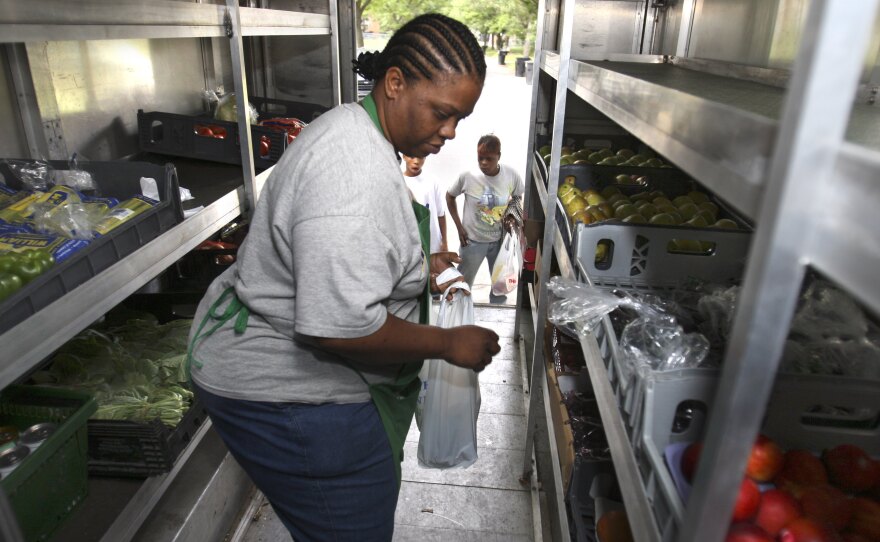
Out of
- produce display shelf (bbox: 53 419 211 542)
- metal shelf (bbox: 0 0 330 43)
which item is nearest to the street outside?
metal shelf (bbox: 0 0 330 43)

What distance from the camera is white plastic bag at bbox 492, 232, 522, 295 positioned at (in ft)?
15.0

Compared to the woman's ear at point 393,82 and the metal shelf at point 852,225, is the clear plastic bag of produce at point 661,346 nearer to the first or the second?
the metal shelf at point 852,225

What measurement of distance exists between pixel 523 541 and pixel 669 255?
1.52 meters

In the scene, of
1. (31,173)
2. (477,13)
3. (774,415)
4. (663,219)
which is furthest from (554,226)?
(477,13)

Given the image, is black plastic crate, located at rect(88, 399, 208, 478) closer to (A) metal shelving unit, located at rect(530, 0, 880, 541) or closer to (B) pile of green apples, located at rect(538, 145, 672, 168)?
(A) metal shelving unit, located at rect(530, 0, 880, 541)

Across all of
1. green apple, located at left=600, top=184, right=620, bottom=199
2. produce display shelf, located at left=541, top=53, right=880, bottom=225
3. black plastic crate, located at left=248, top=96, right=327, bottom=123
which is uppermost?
Answer: produce display shelf, located at left=541, top=53, right=880, bottom=225

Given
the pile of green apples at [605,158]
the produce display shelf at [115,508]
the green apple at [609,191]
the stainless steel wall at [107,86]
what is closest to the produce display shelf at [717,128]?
the green apple at [609,191]

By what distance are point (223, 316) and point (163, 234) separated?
69 centimetres

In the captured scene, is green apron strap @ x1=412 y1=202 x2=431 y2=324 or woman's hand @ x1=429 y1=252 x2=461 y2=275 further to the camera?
woman's hand @ x1=429 y1=252 x2=461 y2=275

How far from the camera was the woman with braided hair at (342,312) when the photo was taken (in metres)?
1.16

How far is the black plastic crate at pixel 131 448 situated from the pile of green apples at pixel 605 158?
2176mm

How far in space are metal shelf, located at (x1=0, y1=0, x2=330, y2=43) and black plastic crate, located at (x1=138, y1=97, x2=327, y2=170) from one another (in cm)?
59

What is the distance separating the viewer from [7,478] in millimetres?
1518

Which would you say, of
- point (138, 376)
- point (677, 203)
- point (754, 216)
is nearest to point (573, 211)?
point (677, 203)
